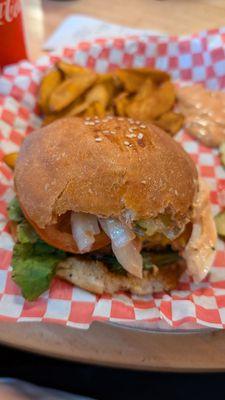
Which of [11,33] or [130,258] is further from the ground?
[11,33]

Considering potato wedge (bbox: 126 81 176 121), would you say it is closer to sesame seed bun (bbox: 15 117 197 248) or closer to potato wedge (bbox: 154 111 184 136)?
potato wedge (bbox: 154 111 184 136)

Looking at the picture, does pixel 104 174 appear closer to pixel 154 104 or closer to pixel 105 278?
pixel 105 278

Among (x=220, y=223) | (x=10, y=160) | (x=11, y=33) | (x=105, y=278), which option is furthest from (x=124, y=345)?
(x=11, y=33)

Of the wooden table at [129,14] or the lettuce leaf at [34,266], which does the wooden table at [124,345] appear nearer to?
the lettuce leaf at [34,266]

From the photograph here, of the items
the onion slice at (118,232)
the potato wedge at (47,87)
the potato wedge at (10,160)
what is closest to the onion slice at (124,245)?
the onion slice at (118,232)

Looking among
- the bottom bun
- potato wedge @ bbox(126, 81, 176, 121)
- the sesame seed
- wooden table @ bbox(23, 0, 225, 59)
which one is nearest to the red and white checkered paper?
the bottom bun

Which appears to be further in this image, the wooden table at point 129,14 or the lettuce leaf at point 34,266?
the wooden table at point 129,14
